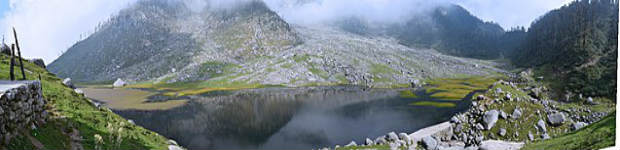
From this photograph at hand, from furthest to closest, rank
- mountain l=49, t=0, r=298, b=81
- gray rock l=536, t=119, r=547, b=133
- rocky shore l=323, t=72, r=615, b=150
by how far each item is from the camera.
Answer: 1. mountain l=49, t=0, r=298, b=81
2. gray rock l=536, t=119, r=547, b=133
3. rocky shore l=323, t=72, r=615, b=150

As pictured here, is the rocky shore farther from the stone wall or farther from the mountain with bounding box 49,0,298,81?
the mountain with bounding box 49,0,298,81

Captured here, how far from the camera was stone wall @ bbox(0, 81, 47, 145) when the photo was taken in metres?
9.41

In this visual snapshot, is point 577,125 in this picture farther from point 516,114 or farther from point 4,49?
point 4,49

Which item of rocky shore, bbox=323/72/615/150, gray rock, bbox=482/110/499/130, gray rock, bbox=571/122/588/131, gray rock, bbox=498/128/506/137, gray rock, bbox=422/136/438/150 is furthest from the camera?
gray rock, bbox=482/110/499/130

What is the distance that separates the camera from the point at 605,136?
11.0 metres

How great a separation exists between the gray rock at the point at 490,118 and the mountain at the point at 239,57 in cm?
7687

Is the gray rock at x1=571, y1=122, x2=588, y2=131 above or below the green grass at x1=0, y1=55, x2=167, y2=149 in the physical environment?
below

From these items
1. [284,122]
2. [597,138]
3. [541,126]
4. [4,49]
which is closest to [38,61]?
[4,49]

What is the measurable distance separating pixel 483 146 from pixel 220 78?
4161 inches

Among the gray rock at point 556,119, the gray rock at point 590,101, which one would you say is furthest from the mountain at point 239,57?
the gray rock at point 590,101

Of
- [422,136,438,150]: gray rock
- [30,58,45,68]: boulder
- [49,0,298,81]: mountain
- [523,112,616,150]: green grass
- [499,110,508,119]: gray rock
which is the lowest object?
[422,136,438,150]: gray rock

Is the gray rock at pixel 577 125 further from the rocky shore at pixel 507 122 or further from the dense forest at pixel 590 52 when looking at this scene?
the dense forest at pixel 590 52

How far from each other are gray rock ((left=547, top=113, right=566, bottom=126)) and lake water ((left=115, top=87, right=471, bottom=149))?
14.2m

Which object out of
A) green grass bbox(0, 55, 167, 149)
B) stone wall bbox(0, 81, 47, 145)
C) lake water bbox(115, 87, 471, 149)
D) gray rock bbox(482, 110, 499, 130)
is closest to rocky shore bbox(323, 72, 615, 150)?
gray rock bbox(482, 110, 499, 130)
